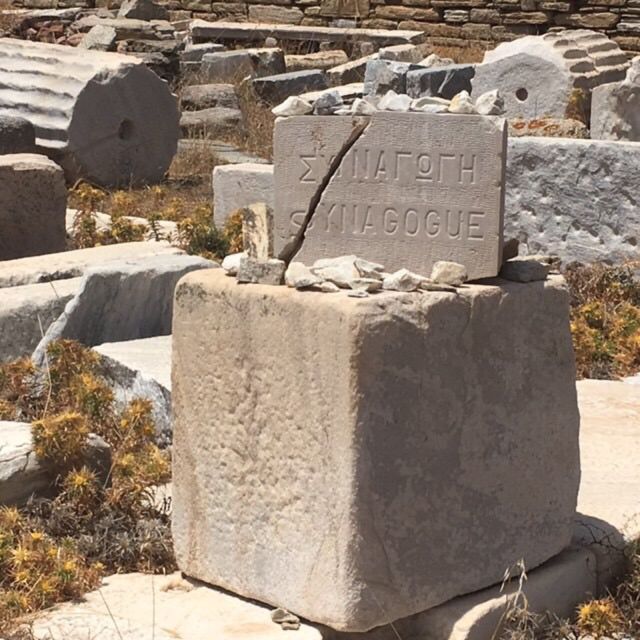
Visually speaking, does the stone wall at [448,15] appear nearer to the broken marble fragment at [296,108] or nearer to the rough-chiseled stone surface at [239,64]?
the rough-chiseled stone surface at [239,64]

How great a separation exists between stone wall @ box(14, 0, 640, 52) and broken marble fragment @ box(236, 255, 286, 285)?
40.3ft

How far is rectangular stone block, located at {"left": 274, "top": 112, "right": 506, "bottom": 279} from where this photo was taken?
342cm

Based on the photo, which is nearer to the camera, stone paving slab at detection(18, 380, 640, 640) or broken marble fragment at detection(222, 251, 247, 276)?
stone paving slab at detection(18, 380, 640, 640)

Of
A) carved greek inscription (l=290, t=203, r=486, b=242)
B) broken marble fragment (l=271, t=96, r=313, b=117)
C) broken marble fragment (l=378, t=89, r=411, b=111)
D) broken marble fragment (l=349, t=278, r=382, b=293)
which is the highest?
broken marble fragment (l=378, t=89, r=411, b=111)

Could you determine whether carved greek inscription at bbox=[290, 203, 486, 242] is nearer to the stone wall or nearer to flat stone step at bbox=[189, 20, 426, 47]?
the stone wall

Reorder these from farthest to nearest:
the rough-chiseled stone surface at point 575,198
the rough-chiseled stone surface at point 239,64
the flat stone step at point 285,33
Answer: the flat stone step at point 285,33 < the rough-chiseled stone surface at point 239,64 < the rough-chiseled stone surface at point 575,198

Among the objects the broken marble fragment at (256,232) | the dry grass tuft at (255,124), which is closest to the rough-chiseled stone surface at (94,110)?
the dry grass tuft at (255,124)

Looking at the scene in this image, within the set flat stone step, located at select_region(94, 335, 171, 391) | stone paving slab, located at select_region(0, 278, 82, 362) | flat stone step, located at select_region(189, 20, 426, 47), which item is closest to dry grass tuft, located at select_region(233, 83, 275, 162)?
flat stone step, located at select_region(189, 20, 426, 47)

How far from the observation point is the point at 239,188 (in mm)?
8008

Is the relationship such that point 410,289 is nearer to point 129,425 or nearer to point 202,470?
point 202,470

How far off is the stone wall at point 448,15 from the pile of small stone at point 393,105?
39.7 feet

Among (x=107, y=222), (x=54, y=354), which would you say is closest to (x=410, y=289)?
(x=54, y=354)

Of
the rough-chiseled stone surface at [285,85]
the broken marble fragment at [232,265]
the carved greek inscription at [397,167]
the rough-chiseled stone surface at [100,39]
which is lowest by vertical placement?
the rough-chiseled stone surface at [285,85]

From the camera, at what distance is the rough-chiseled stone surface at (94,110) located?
375 inches
